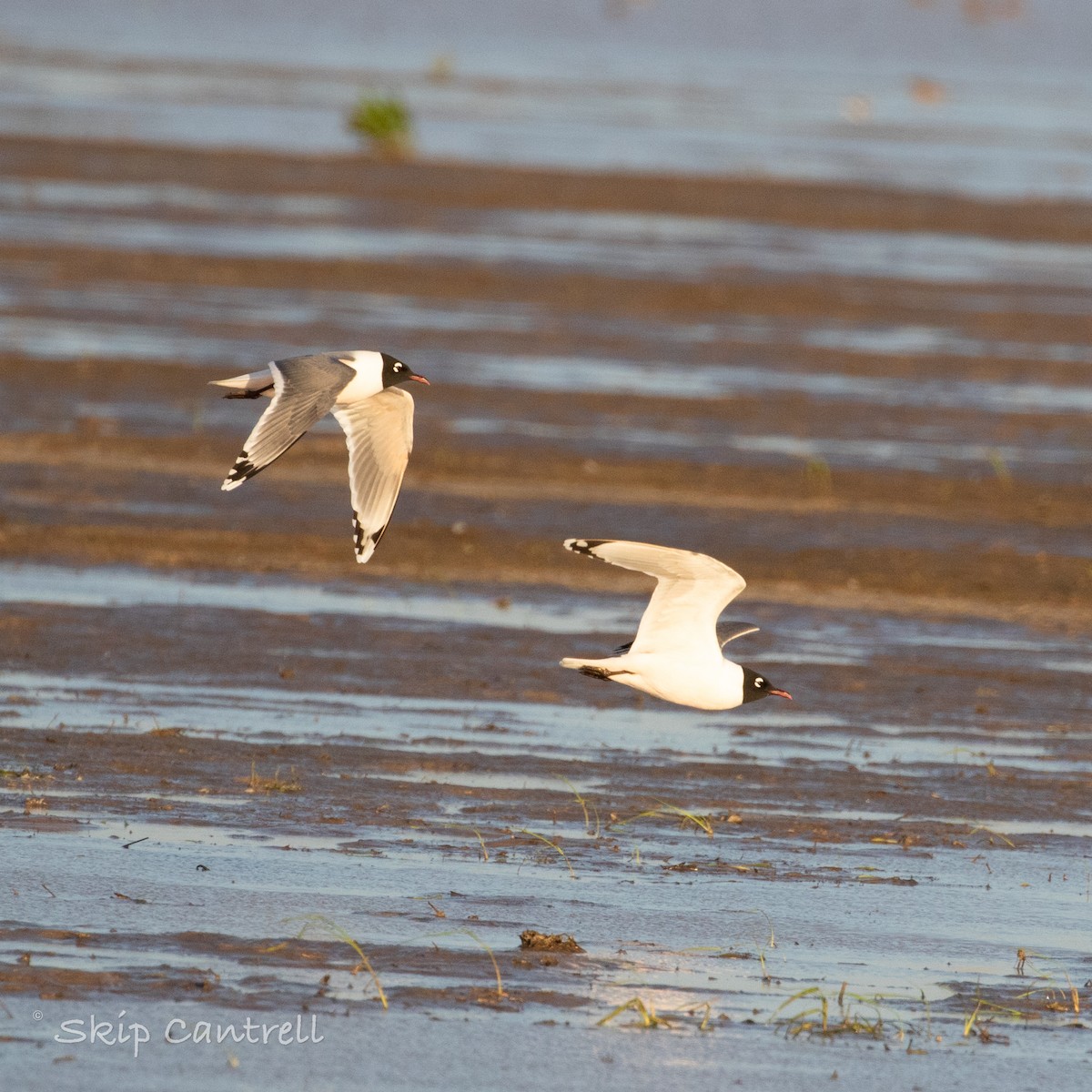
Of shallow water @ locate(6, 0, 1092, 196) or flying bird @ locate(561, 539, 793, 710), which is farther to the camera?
shallow water @ locate(6, 0, 1092, 196)

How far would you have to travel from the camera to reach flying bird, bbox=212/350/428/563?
7.93 meters

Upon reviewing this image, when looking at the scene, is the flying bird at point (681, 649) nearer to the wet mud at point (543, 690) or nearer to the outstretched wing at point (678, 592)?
the outstretched wing at point (678, 592)

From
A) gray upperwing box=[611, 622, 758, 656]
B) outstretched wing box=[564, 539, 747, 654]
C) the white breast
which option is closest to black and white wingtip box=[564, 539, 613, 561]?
outstretched wing box=[564, 539, 747, 654]

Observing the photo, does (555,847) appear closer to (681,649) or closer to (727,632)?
(681,649)

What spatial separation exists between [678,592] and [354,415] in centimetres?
179

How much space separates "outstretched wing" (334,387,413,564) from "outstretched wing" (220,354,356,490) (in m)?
0.49

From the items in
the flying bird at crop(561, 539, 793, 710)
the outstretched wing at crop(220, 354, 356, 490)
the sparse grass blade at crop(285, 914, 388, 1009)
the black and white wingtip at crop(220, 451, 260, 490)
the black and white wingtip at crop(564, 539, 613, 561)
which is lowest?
the sparse grass blade at crop(285, 914, 388, 1009)

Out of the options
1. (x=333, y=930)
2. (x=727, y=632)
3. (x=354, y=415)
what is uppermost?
(x=354, y=415)

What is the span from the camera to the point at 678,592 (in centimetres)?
808

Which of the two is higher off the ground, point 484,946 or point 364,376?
point 364,376

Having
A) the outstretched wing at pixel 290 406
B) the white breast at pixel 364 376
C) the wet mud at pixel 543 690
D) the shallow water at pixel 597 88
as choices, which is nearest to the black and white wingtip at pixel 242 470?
the outstretched wing at pixel 290 406

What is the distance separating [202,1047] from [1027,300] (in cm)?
2009

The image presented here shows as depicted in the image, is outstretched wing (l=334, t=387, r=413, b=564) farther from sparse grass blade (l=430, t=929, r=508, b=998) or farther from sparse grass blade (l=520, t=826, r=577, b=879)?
sparse grass blade (l=430, t=929, r=508, b=998)

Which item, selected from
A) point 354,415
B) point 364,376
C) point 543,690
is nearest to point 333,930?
point 364,376
